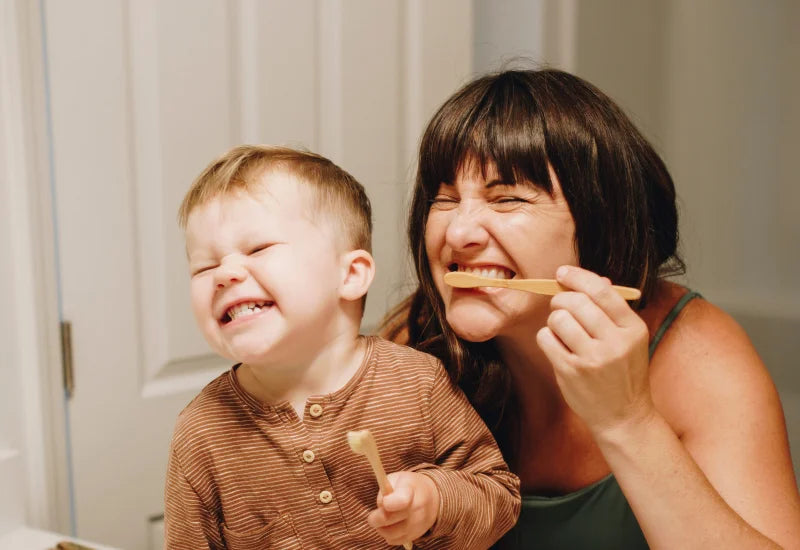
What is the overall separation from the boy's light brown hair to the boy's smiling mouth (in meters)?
0.10

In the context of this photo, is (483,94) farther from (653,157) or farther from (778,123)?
(778,123)

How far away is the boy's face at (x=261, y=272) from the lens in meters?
0.75

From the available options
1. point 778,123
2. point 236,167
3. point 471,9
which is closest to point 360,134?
point 471,9

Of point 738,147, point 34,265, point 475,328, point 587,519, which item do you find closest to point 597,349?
point 475,328

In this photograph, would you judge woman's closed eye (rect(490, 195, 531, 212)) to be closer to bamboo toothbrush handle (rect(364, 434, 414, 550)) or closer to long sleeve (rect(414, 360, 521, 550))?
long sleeve (rect(414, 360, 521, 550))

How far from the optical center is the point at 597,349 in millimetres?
797

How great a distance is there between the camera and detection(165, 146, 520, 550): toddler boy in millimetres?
760

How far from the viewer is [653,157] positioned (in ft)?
3.44

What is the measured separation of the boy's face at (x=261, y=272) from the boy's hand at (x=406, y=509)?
0.55 feet

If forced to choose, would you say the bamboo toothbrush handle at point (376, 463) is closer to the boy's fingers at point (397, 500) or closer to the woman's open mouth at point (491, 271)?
the boy's fingers at point (397, 500)

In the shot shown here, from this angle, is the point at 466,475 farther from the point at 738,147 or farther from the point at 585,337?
the point at 738,147

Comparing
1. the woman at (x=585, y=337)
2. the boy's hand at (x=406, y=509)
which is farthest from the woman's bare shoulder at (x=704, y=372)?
the boy's hand at (x=406, y=509)

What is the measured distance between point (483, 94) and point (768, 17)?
Result: 1708mm

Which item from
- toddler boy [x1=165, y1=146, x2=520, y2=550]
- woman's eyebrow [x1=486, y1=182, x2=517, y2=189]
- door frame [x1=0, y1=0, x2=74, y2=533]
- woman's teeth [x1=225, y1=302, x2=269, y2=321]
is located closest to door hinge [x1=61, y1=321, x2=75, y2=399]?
door frame [x1=0, y1=0, x2=74, y2=533]
